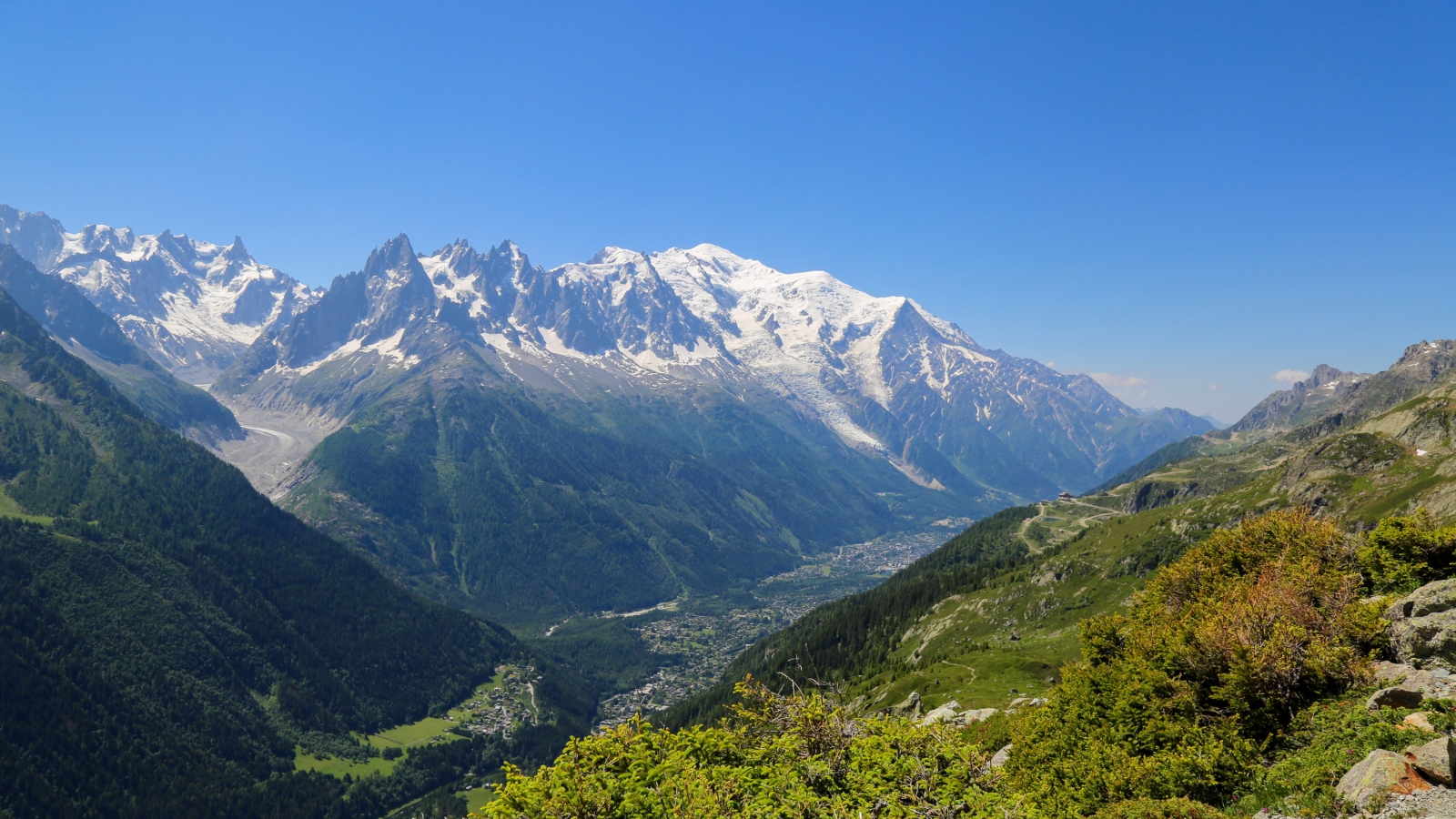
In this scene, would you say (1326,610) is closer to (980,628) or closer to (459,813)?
(980,628)

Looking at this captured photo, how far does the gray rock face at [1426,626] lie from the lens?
1238 inches

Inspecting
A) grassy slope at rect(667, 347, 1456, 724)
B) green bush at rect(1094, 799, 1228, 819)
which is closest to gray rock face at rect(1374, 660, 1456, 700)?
green bush at rect(1094, 799, 1228, 819)

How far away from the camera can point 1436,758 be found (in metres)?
22.5

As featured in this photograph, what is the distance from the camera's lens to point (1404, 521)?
45.3 meters

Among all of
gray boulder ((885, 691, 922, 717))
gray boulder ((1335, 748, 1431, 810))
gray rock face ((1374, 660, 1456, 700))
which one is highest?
gray rock face ((1374, 660, 1456, 700))

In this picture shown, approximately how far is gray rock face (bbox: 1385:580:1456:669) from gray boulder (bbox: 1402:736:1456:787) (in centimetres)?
1180

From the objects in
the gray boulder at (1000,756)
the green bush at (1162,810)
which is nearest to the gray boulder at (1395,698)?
the green bush at (1162,810)

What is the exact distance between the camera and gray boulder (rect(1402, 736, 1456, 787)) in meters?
22.0

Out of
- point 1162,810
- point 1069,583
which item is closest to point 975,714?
point 1162,810

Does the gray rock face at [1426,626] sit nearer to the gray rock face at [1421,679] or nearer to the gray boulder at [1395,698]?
the gray rock face at [1421,679]

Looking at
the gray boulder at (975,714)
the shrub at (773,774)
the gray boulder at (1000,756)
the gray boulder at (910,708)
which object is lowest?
the gray boulder at (910,708)

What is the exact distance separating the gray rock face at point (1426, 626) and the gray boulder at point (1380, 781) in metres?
11.5

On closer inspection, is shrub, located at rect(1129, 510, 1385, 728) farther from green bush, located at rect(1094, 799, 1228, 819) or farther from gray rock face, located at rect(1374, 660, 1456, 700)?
green bush, located at rect(1094, 799, 1228, 819)

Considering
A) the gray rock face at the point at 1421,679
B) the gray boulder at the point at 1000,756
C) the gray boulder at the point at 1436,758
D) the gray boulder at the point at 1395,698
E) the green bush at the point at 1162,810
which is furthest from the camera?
the gray boulder at the point at 1000,756
